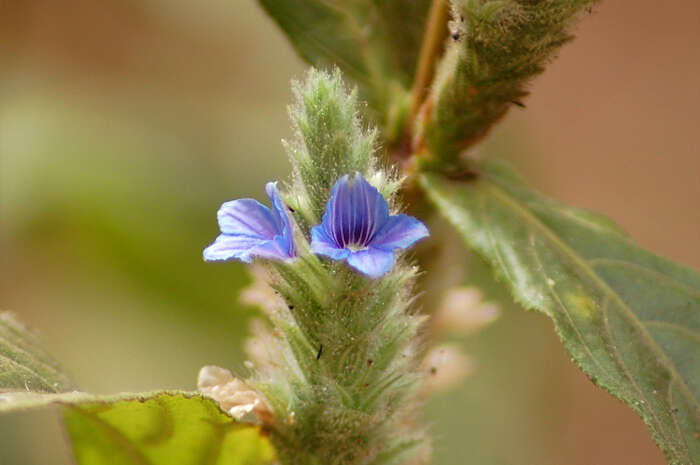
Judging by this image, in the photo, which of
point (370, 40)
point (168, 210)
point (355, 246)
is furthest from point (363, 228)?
point (168, 210)

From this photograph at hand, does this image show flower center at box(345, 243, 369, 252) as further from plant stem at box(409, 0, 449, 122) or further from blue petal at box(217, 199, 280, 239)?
plant stem at box(409, 0, 449, 122)

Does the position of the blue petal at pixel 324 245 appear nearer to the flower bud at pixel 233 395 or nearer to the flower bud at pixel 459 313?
the flower bud at pixel 233 395

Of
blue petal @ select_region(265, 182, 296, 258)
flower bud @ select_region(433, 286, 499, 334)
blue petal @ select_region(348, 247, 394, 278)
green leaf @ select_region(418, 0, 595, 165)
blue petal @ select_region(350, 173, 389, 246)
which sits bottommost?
blue petal @ select_region(348, 247, 394, 278)

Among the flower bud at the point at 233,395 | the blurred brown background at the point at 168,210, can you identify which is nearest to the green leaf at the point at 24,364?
the flower bud at the point at 233,395

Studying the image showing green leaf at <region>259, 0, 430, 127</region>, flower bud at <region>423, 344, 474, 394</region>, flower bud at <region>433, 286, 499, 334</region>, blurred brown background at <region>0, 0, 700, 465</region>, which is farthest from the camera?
blurred brown background at <region>0, 0, 700, 465</region>

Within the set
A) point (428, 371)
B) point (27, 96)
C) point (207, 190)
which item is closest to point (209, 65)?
point (27, 96)

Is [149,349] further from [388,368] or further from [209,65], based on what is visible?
[209,65]

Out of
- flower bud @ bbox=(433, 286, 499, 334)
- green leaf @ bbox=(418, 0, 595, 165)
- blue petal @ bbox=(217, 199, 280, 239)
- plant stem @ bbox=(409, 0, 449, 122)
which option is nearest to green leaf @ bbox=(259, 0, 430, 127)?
plant stem @ bbox=(409, 0, 449, 122)
